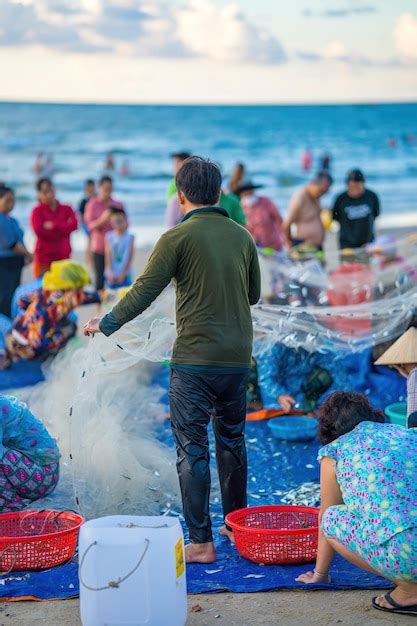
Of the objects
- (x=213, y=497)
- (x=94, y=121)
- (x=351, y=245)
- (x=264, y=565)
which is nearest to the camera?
(x=264, y=565)

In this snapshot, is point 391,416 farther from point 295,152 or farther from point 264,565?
point 295,152

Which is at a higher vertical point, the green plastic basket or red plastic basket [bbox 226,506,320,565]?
the green plastic basket

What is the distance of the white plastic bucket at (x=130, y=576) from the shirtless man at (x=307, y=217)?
6910 mm

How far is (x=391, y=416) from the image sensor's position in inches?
235

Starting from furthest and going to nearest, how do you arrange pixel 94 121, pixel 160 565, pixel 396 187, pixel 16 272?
pixel 94 121, pixel 396 187, pixel 16 272, pixel 160 565

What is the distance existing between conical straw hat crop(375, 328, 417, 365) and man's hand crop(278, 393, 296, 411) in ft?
5.49

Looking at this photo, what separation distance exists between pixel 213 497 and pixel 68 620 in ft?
5.20

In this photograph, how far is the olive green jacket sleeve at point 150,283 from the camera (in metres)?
4.07

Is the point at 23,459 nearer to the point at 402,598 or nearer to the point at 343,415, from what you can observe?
the point at 343,415

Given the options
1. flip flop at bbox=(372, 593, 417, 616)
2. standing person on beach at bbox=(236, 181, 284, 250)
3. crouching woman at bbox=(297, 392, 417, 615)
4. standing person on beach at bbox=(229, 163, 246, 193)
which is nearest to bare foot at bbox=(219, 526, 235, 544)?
crouching woman at bbox=(297, 392, 417, 615)

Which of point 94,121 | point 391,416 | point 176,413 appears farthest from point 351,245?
point 94,121

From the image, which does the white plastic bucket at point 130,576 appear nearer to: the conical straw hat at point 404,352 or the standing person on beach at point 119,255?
the conical straw hat at point 404,352

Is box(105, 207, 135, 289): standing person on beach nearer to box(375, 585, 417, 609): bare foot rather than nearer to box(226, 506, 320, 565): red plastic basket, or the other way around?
box(226, 506, 320, 565): red plastic basket

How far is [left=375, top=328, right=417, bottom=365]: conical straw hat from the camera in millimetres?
4648
